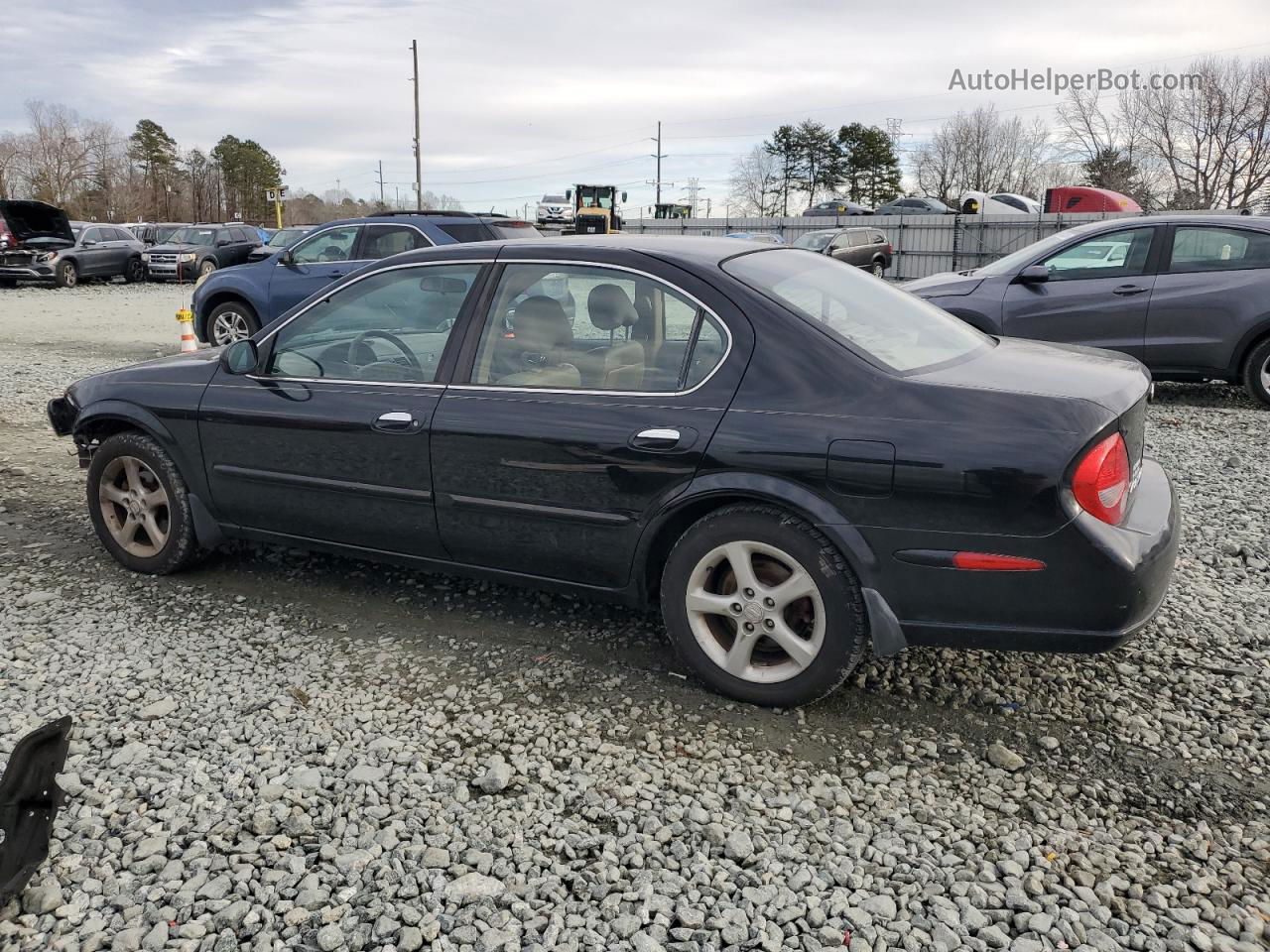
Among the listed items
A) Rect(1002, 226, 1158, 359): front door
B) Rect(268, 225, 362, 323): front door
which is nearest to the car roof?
Rect(1002, 226, 1158, 359): front door

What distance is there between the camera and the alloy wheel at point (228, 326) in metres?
11.8

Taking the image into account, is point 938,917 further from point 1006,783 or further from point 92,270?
point 92,270

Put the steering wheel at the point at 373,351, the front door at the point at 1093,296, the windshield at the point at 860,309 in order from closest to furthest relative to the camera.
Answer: the windshield at the point at 860,309 < the steering wheel at the point at 373,351 < the front door at the point at 1093,296

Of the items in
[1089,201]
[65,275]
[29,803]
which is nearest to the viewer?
[29,803]

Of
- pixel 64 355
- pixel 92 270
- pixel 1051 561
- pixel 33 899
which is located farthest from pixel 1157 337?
pixel 92 270

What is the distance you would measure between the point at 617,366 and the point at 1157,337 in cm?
658

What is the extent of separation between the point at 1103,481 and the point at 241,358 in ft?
11.3

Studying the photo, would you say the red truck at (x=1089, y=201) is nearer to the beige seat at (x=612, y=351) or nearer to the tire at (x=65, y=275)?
the tire at (x=65, y=275)

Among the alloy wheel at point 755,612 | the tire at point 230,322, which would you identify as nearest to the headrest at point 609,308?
the alloy wheel at point 755,612

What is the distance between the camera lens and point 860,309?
3.73 metres

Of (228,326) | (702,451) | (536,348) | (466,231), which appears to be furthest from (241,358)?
(228,326)

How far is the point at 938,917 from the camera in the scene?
243 centimetres

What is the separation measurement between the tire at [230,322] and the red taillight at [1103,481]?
10476 millimetres

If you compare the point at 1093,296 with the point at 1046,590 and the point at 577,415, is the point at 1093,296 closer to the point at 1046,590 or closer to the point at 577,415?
the point at 1046,590
